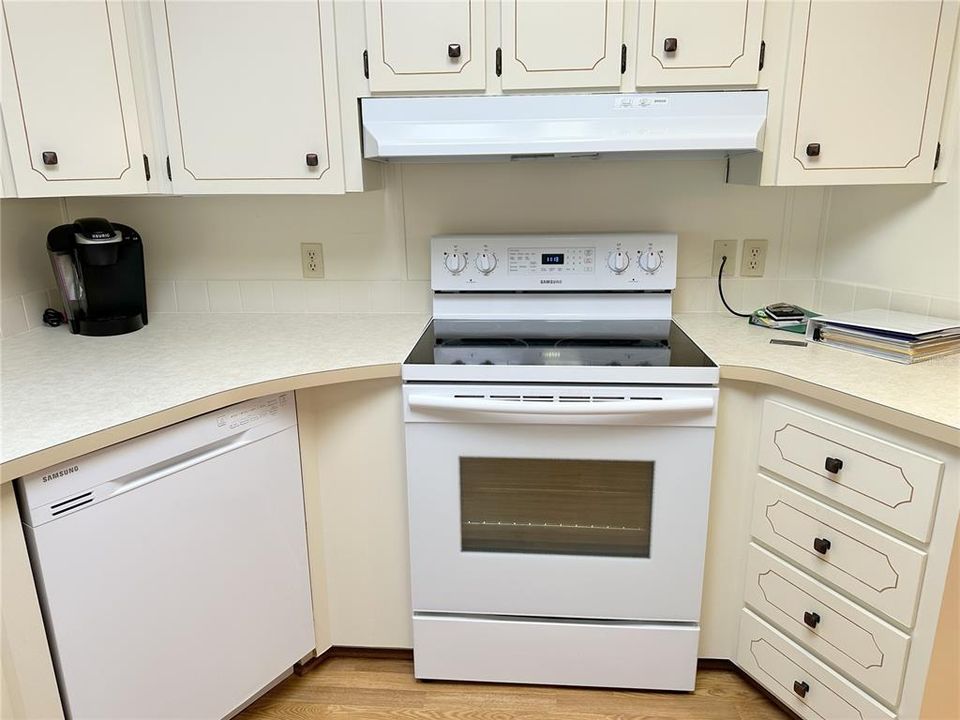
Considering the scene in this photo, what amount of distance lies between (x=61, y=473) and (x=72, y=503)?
6 cm

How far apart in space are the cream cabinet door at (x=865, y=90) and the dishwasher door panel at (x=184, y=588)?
144 centimetres

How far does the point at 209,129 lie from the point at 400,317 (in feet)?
2.39

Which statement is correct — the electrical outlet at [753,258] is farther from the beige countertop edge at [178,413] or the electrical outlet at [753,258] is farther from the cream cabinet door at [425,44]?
the beige countertop edge at [178,413]

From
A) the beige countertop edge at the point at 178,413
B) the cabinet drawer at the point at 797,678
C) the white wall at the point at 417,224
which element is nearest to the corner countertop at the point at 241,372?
the beige countertop edge at the point at 178,413

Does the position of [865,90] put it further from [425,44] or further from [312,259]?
[312,259]

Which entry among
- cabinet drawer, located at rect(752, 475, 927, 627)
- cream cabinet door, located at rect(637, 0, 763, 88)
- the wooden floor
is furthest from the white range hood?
the wooden floor

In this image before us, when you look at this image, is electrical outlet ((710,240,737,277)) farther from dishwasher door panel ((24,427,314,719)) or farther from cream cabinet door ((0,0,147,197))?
cream cabinet door ((0,0,147,197))

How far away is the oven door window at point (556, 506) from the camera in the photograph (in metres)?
1.54

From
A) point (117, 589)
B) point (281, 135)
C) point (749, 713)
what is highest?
point (281, 135)

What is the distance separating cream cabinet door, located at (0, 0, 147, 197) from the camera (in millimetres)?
1479

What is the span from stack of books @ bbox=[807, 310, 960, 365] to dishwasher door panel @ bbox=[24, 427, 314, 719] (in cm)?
135

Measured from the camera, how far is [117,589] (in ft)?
3.99

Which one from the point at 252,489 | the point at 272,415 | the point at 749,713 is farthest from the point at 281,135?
the point at 749,713

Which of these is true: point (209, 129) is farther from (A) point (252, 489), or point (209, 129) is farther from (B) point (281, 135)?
(A) point (252, 489)
